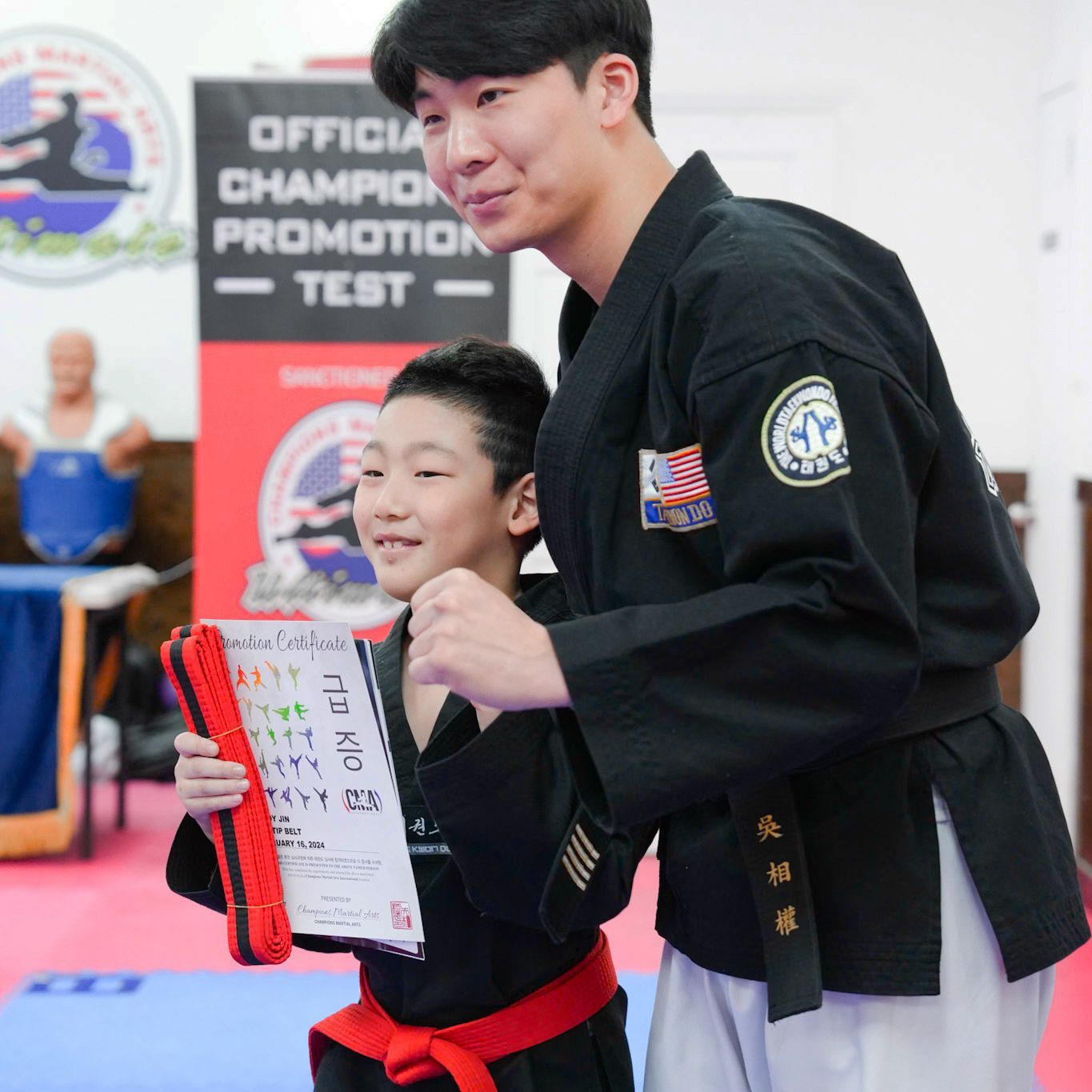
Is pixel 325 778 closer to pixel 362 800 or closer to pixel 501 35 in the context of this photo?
pixel 362 800

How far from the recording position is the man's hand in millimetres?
890

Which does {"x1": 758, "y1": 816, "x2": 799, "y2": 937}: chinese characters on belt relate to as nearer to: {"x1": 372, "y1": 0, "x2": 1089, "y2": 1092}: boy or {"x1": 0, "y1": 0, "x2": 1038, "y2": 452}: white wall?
{"x1": 372, "y1": 0, "x2": 1089, "y2": 1092}: boy

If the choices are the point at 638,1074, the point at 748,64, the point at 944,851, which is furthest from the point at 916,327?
the point at 748,64

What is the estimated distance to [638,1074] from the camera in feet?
8.18

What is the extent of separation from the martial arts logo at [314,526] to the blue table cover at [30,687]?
69 centimetres

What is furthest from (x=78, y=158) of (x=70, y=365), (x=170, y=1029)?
(x=170, y=1029)

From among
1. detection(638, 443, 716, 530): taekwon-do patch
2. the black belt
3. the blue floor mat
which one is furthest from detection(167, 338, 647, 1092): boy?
the blue floor mat

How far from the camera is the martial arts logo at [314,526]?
4.01 meters

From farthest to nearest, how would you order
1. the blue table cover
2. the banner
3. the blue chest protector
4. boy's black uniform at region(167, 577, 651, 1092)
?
the blue chest protector
the blue table cover
the banner
boy's black uniform at region(167, 577, 651, 1092)

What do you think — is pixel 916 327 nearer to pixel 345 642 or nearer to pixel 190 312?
pixel 345 642

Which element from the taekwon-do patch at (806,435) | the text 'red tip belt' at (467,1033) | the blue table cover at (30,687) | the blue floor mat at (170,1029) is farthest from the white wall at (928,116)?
the taekwon-do patch at (806,435)

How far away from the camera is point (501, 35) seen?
1048mm

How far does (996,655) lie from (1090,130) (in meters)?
3.21

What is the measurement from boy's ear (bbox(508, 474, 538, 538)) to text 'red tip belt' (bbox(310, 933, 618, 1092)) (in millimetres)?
479
